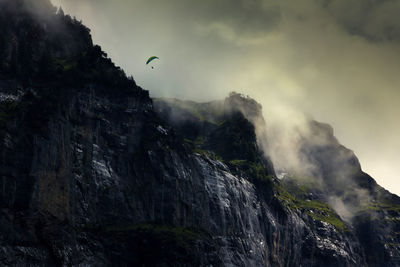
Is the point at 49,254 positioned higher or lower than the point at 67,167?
lower

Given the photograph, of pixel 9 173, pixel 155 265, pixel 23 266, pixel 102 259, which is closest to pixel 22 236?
pixel 23 266

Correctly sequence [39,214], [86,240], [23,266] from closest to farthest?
[23,266]
[39,214]
[86,240]

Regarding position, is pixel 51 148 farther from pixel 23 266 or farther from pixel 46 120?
pixel 23 266

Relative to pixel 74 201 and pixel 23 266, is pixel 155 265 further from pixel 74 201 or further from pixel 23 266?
pixel 23 266

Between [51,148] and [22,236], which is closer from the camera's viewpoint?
[22,236]

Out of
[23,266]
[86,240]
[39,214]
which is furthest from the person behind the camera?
[86,240]

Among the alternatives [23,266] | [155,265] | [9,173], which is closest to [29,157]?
[9,173]

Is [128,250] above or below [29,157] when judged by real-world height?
below

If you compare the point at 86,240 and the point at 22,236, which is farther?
the point at 86,240

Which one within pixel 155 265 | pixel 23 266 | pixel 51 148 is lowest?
pixel 23 266
